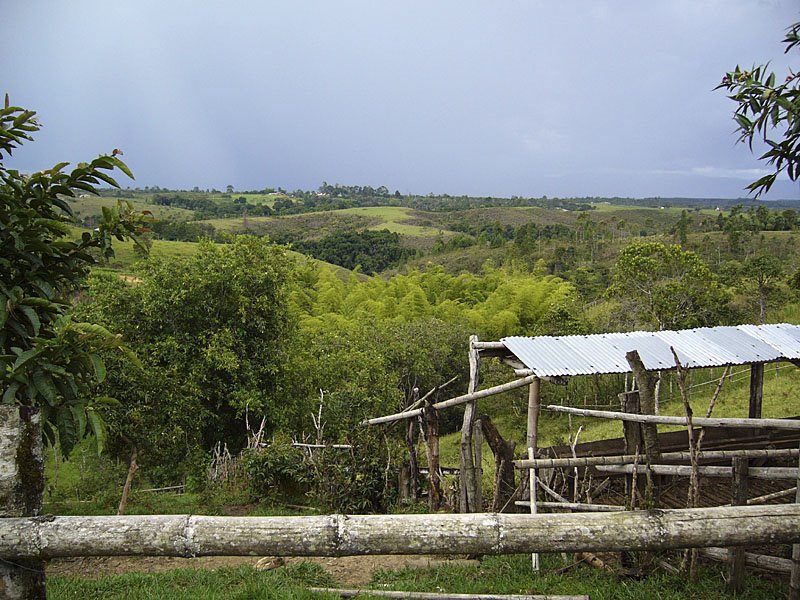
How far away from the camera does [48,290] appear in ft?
10.4

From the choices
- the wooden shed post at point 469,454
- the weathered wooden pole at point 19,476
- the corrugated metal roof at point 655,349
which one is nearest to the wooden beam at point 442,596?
the weathered wooden pole at point 19,476

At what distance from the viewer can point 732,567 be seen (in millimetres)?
3875

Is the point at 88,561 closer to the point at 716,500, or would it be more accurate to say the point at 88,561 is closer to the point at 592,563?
the point at 592,563

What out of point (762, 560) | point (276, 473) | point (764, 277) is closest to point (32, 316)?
point (762, 560)

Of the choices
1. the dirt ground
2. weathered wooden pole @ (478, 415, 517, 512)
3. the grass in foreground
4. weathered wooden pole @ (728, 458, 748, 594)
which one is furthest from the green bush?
weathered wooden pole @ (728, 458, 748, 594)

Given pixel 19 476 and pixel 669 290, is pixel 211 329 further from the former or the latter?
pixel 669 290

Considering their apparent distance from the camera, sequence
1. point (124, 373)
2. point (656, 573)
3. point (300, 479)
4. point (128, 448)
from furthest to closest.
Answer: point (128, 448), point (124, 373), point (300, 479), point (656, 573)

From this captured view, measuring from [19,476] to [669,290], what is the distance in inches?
730

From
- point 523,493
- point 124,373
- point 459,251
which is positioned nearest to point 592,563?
point 523,493

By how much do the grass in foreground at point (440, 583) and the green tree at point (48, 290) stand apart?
1452 mm

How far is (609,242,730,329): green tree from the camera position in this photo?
18031 millimetres

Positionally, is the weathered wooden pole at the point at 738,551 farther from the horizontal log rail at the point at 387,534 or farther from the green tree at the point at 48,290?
the green tree at the point at 48,290

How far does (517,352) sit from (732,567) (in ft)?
7.21

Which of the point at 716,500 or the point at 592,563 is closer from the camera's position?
the point at 592,563
